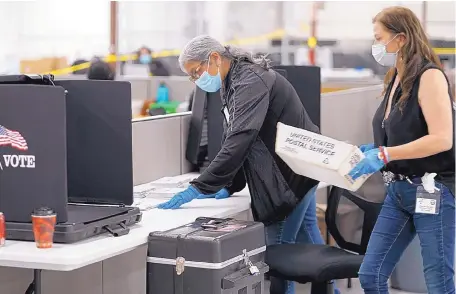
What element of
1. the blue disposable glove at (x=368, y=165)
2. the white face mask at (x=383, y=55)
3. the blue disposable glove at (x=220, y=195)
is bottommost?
the blue disposable glove at (x=220, y=195)

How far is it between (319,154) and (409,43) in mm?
523

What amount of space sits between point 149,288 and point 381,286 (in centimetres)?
89

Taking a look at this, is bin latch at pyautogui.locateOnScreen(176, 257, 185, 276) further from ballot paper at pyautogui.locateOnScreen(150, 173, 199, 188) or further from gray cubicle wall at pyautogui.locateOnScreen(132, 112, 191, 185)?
gray cubicle wall at pyautogui.locateOnScreen(132, 112, 191, 185)

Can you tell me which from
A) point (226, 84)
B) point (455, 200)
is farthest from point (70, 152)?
point (455, 200)

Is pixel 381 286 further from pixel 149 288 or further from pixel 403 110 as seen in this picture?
pixel 149 288

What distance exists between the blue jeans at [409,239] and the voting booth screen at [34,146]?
1176 mm

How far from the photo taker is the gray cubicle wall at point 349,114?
5.21 metres

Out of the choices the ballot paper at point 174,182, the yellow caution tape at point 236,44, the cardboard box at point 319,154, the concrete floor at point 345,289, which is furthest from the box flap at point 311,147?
the yellow caution tape at point 236,44

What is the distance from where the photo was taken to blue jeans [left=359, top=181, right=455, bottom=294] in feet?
9.88

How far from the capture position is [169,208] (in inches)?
126

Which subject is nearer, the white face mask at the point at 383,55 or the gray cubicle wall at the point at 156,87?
the white face mask at the point at 383,55

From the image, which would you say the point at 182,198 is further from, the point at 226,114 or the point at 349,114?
the point at 349,114

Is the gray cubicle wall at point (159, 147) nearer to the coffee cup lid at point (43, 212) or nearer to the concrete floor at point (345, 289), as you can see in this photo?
the concrete floor at point (345, 289)

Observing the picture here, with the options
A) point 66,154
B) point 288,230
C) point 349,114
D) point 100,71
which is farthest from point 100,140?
point 100,71
